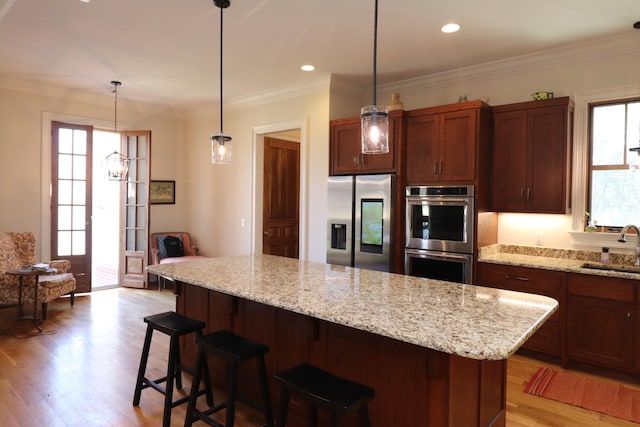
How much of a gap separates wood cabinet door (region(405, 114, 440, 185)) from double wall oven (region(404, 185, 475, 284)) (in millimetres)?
152

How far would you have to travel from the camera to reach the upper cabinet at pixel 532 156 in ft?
12.0

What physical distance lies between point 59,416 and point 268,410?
4.70ft

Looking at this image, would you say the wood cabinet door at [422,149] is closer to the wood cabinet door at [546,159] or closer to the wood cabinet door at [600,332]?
the wood cabinet door at [546,159]

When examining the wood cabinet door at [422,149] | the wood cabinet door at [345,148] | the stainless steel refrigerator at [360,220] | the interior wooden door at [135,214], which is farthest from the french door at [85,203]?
the wood cabinet door at [422,149]

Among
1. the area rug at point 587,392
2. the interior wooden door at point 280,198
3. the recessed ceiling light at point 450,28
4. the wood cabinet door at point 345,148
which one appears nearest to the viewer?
the area rug at point 587,392

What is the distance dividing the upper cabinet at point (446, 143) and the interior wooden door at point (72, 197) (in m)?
4.52

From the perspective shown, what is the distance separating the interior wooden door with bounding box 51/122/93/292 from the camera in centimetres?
558

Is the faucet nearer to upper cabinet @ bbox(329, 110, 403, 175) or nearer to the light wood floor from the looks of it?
the light wood floor

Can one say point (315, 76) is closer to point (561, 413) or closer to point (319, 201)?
point (319, 201)

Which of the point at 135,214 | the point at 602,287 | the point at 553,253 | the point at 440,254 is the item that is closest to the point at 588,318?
the point at 602,287

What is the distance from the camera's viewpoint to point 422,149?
13.7 ft

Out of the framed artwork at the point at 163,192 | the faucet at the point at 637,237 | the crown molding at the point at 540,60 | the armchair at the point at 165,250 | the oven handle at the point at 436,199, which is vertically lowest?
the armchair at the point at 165,250

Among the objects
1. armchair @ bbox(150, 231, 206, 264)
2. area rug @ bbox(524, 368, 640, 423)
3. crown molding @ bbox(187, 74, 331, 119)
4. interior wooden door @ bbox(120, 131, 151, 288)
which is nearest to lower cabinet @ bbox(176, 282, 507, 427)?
area rug @ bbox(524, 368, 640, 423)

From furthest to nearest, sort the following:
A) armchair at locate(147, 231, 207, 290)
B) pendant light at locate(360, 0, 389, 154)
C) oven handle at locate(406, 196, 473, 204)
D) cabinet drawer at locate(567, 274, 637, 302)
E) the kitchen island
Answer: armchair at locate(147, 231, 207, 290), oven handle at locate(406, 196, 473, 204), cabinet drawer at locate(567, 274, 637, 302), pendant light at locate(360, 0, 389, 154), the kitchen island
